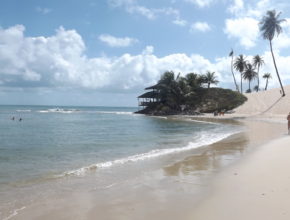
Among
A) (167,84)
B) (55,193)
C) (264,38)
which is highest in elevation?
(264,38)

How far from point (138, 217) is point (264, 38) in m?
50.9

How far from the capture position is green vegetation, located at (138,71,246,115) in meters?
61.7

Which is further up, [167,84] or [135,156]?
[167,84]

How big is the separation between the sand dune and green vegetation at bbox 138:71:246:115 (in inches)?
97.2

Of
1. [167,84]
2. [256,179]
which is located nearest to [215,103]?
[167,84]

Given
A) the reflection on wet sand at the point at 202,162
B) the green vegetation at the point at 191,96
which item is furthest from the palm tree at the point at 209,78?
the reflection on wet sand at the point at 202,162

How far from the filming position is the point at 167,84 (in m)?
65.8

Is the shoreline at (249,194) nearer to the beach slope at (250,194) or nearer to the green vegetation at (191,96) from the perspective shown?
the beach slope at (250,194)

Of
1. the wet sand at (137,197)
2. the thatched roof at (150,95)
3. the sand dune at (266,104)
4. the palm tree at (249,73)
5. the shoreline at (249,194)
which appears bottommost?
the wet sand at (137,197)

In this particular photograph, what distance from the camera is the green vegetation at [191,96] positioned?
61.7m

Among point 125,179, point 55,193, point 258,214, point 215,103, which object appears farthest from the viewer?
point 215,103

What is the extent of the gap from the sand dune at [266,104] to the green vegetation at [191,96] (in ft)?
8.10

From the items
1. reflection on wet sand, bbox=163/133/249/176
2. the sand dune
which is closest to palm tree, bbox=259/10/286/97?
the sand dune

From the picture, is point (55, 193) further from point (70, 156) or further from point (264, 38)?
point (264, 38)
